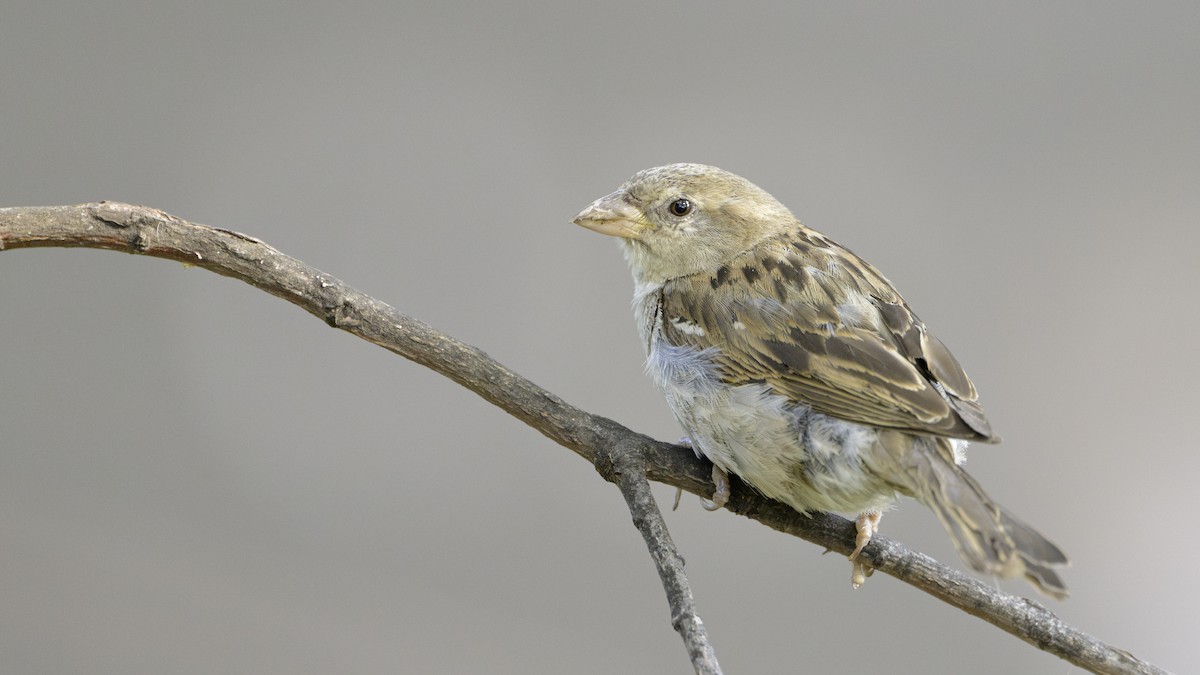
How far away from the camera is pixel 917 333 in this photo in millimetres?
1743

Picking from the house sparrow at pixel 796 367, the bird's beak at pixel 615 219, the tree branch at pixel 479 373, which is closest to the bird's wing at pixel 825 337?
the house sparrow at pixel 796 367

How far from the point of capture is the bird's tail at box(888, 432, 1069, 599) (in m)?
1.26

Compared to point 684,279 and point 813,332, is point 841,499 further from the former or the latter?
point 684,279

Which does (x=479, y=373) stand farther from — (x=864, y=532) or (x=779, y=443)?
(x=864, y=532)

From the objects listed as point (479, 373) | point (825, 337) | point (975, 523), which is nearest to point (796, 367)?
point (825, 337)

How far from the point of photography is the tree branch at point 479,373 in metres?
1.35

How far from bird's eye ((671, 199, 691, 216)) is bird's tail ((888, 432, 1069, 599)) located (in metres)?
0.68

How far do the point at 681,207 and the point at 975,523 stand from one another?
88 cm

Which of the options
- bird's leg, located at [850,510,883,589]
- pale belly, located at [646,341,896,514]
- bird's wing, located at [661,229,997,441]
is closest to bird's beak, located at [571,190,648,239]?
bird's wing, located at [661,229,997,441]

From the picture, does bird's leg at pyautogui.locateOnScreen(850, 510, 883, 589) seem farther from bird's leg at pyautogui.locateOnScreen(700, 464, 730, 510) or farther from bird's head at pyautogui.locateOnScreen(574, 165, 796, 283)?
bird's head at pyautogui.locateOnScreen(574, 165, 796, 283)

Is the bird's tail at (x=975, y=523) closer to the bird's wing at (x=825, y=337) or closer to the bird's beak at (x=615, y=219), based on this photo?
the bird's wing at (x=825, y=337)

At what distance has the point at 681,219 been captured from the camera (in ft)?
6.42

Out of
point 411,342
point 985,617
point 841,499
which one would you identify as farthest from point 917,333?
point 411,342

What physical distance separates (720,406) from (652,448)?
161 mm
